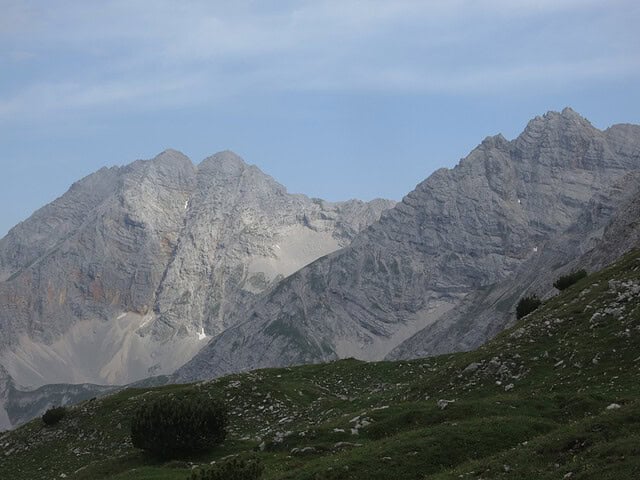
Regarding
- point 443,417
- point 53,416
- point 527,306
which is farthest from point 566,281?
point 53,416

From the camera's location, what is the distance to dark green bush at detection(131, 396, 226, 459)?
44812 mm

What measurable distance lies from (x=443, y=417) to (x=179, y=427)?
15.0 m

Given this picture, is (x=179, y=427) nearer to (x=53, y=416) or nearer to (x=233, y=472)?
(x=233, y=472)

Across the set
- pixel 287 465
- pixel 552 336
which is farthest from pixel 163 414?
pixel 552 336

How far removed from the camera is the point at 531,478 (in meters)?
26.2

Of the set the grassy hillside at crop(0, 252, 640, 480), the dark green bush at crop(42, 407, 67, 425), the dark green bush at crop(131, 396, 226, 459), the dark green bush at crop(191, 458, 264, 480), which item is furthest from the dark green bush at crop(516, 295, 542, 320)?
the dark green bush at crop(191, 458, 264, 480)

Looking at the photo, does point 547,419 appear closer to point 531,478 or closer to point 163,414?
point 531,478

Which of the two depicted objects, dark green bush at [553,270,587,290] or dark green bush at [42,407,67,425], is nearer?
dark green bush at [42,407,67,425]

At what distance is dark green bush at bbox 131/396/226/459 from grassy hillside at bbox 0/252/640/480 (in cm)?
97

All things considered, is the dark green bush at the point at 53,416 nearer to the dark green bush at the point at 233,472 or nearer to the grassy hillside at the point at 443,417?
the grassy hillside at the point at 443,417

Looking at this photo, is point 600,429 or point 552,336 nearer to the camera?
point 600,429

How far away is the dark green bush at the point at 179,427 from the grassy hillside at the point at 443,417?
969mm

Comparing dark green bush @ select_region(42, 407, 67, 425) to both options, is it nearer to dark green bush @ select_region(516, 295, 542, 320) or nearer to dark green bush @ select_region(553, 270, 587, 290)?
dark green bush @ select_region(516, 295, 542, 320)

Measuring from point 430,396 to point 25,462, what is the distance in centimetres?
2809
